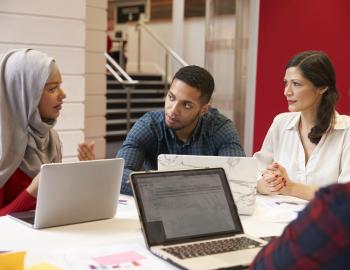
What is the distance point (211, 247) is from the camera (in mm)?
1458

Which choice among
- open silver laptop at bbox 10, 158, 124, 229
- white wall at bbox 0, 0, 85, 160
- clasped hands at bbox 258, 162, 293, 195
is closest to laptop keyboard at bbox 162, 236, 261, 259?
open silver laptop at bbox 10, 158, 124, 229

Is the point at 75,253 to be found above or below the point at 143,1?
below

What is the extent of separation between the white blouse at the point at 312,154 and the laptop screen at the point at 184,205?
981 millimetres

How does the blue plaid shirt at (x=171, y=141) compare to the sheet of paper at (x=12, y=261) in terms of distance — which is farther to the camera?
the blue plaid shirt at (x=171, y=141)

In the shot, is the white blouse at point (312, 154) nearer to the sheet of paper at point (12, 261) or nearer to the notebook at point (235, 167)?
the notebook at point (235, 167)

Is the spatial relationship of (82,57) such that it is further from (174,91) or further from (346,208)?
(346,208)

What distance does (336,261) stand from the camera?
73cm

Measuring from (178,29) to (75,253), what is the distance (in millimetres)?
6803

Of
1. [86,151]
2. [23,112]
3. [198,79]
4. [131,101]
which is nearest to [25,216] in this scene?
[86,151]

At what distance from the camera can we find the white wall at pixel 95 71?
197 inches

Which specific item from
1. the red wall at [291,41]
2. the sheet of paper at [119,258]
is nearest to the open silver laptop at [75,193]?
the sheet of paper at [119,258]

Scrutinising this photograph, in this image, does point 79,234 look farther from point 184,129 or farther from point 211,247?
point 184,129

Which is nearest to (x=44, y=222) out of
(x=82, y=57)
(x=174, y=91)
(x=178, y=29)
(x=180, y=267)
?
(x=180, y=267)

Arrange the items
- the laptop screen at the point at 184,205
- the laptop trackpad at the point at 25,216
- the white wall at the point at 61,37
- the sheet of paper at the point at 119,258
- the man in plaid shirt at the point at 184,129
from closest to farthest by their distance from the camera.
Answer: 1. the sheet of paper at the point at 119,258
2. the laptop screen at the point at 184,205
3. the laptop trackpad at the point at 25,216
4. the man in plaid shirt at the point at 184,129
5. the white wall at the point at 61,37
